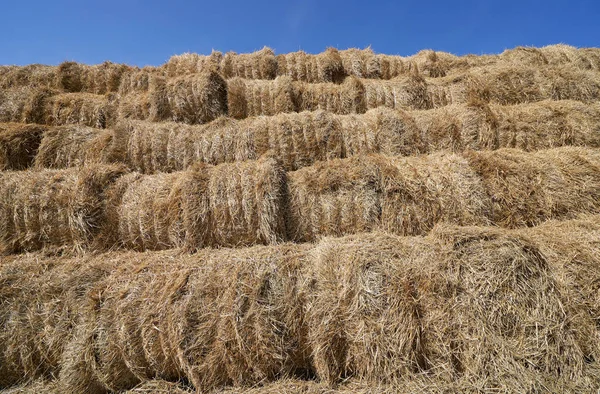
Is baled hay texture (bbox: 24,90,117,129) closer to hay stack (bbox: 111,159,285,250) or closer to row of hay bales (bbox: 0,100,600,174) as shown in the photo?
row of hay bales (bbox: 0,100,600,174)

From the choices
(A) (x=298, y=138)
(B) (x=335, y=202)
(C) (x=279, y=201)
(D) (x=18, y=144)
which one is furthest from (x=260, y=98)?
(D) (x=18, y=144)

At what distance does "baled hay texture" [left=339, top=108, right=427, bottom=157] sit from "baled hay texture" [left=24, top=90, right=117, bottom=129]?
429 centimetres

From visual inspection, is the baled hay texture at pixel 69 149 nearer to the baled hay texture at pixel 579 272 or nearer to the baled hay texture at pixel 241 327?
the baled hay texture at pixel 241 327

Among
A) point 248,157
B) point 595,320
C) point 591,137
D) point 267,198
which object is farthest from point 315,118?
point 591,137

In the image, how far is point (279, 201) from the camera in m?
3.59

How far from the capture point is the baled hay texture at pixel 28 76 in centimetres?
671

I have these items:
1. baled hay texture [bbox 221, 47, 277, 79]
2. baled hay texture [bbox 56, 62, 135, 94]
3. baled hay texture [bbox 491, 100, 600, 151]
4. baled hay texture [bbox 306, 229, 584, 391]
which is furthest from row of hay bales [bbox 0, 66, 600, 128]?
baled hay texture [bbox 306, 229, 584, 391]

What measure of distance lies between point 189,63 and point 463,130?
5753 mm

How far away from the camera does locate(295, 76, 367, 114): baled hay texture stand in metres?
5.83

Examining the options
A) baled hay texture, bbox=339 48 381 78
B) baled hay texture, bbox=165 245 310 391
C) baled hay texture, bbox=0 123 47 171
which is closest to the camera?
baled hay texture, bbox=165 245 310 391

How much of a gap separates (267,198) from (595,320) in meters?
3.04

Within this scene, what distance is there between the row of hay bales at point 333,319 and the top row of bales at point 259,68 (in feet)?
16.9

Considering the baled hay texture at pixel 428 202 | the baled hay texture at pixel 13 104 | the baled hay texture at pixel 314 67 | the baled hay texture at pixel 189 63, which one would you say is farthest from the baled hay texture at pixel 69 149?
the baled hay texture at pixel 428 202

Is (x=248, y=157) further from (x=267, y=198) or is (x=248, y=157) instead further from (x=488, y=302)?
(x=488, y=302)
